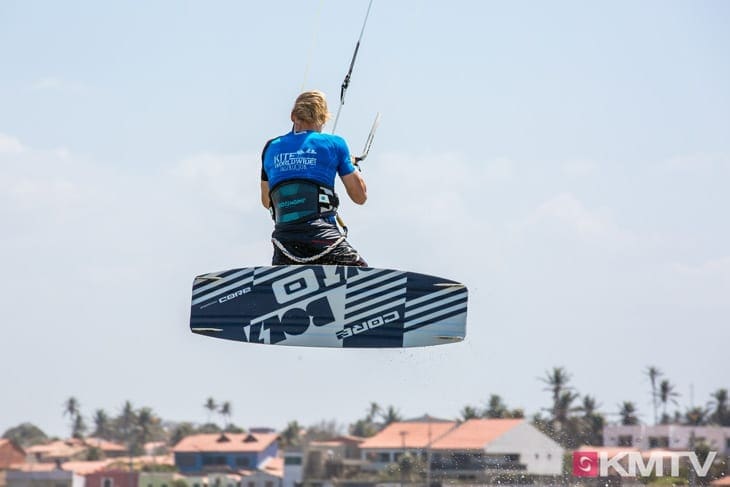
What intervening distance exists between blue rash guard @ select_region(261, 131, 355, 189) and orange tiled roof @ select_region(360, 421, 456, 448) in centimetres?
8290

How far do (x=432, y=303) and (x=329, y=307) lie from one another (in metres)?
0.81

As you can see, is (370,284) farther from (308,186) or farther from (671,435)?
(671,435)

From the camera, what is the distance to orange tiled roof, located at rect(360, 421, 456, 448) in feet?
315

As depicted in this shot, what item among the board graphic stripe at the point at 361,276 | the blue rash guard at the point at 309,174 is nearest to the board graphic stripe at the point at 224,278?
the blue rash guard at the point at 309,174

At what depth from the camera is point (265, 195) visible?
34.8ft

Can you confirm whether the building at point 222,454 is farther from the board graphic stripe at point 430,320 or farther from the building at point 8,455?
the board graphic stripe at point 430,320

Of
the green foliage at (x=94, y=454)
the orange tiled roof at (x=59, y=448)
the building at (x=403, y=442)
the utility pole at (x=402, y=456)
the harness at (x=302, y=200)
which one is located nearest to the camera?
the harness at (x=302, y=200)

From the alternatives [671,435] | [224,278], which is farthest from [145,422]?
[224,278]

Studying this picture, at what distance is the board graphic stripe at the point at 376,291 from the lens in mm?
10664

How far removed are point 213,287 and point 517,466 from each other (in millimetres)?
59474

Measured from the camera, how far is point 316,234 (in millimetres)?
10523

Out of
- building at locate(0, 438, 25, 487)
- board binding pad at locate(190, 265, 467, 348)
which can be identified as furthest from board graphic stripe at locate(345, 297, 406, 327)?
building at locate(0, 438, 25, 487)

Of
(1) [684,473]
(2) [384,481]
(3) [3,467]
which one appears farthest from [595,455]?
(3) [3,467]

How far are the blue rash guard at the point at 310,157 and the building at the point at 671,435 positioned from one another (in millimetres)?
53371
